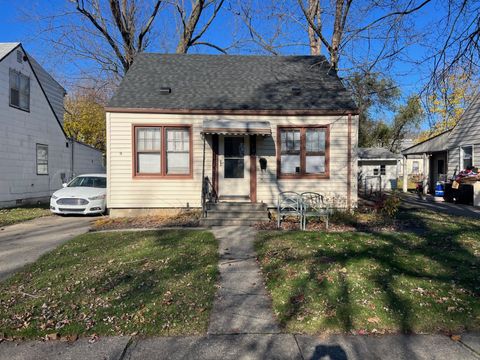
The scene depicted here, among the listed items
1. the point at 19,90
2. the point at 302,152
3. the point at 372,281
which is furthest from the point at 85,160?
the point at 372,281

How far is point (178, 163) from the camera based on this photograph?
12180 mm

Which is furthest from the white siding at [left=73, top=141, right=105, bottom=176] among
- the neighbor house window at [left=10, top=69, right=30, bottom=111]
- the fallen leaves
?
the fallen leaves

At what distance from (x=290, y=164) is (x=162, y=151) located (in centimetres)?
399

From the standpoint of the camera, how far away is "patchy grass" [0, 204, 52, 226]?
39.1 feet

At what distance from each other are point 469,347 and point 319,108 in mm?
9074

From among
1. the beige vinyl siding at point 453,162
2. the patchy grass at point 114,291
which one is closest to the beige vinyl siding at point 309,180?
the patchy grass at point 114,291

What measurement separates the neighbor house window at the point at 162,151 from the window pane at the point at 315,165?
3.70m

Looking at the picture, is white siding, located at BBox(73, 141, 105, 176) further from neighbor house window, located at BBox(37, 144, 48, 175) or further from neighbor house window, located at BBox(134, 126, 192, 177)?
neighbor house window, located at BBox(134, 126, 192, 177)

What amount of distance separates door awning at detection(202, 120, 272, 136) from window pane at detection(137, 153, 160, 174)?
1916mm

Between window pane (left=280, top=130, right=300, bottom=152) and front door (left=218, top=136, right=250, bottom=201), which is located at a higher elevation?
window pane (left=280, top=130, right=300, bottom=152)

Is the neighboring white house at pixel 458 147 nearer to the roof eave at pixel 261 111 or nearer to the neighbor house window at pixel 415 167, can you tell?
the roof eave at pixel 261 111

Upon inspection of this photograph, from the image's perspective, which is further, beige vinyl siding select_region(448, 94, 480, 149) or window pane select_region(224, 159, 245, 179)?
beige vinyl siding select_region(448, 94, 480, 149)

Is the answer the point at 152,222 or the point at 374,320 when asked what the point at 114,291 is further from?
the point at 152,222

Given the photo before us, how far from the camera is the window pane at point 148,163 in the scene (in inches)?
475
